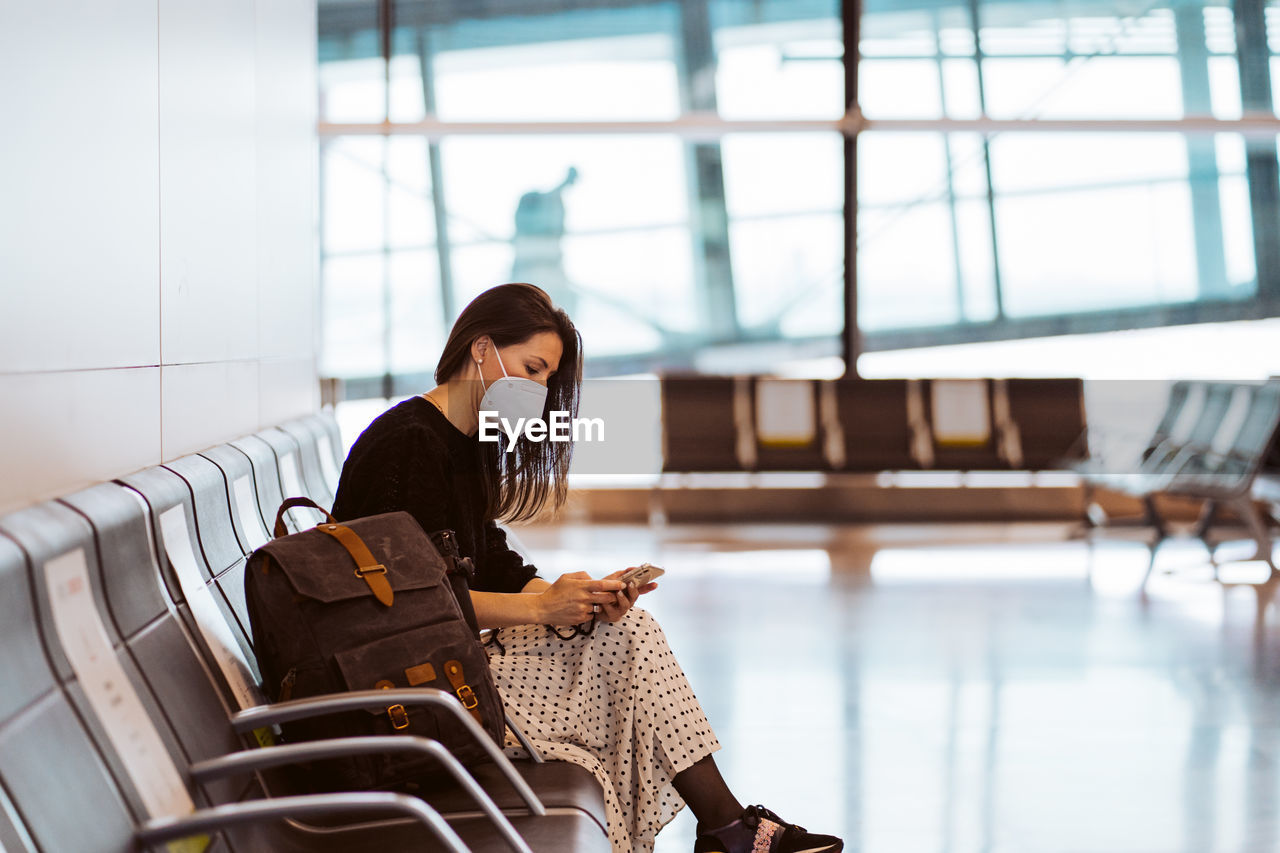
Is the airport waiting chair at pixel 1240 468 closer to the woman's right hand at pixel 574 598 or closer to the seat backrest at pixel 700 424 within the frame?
the seat backrest at pixel 700 424

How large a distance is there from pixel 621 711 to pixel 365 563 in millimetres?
596

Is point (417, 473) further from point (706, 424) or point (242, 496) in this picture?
point (706, 424)

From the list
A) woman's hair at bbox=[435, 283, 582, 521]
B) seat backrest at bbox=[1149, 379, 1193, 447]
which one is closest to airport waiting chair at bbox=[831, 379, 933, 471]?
seat backrest at bbox=[1149, 379, 1193, 447]

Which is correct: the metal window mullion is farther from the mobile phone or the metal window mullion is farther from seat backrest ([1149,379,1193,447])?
the mobile phone

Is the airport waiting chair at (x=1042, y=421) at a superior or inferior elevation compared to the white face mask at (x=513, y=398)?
superior

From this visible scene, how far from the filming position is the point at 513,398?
2.21 meters

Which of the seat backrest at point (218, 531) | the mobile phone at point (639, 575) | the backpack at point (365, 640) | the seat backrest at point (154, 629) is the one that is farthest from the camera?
the mobile phone at point (639, 575)

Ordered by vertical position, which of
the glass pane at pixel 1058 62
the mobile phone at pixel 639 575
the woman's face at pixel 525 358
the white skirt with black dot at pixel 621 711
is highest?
the glass pane at pixel 1058 62

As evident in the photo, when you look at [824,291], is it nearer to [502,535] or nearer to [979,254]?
[979,254]

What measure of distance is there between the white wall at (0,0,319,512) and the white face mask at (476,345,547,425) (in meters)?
0.59

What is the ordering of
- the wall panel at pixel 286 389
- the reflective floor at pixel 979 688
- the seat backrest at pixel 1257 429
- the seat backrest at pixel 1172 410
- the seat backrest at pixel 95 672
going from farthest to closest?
the seat backrest at pixel 1172 410 < the seat backrest at pixel 1257 429 < the wall panel at pixel 286 389 < the reflective floor at pixel 979 688 < the seat backrest at pixel 95 672

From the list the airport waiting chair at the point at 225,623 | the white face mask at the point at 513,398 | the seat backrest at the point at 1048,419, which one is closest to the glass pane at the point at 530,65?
the seat backrest at the point at 1048,419

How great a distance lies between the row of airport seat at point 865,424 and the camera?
680cm

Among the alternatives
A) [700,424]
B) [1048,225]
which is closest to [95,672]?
[700,424]
